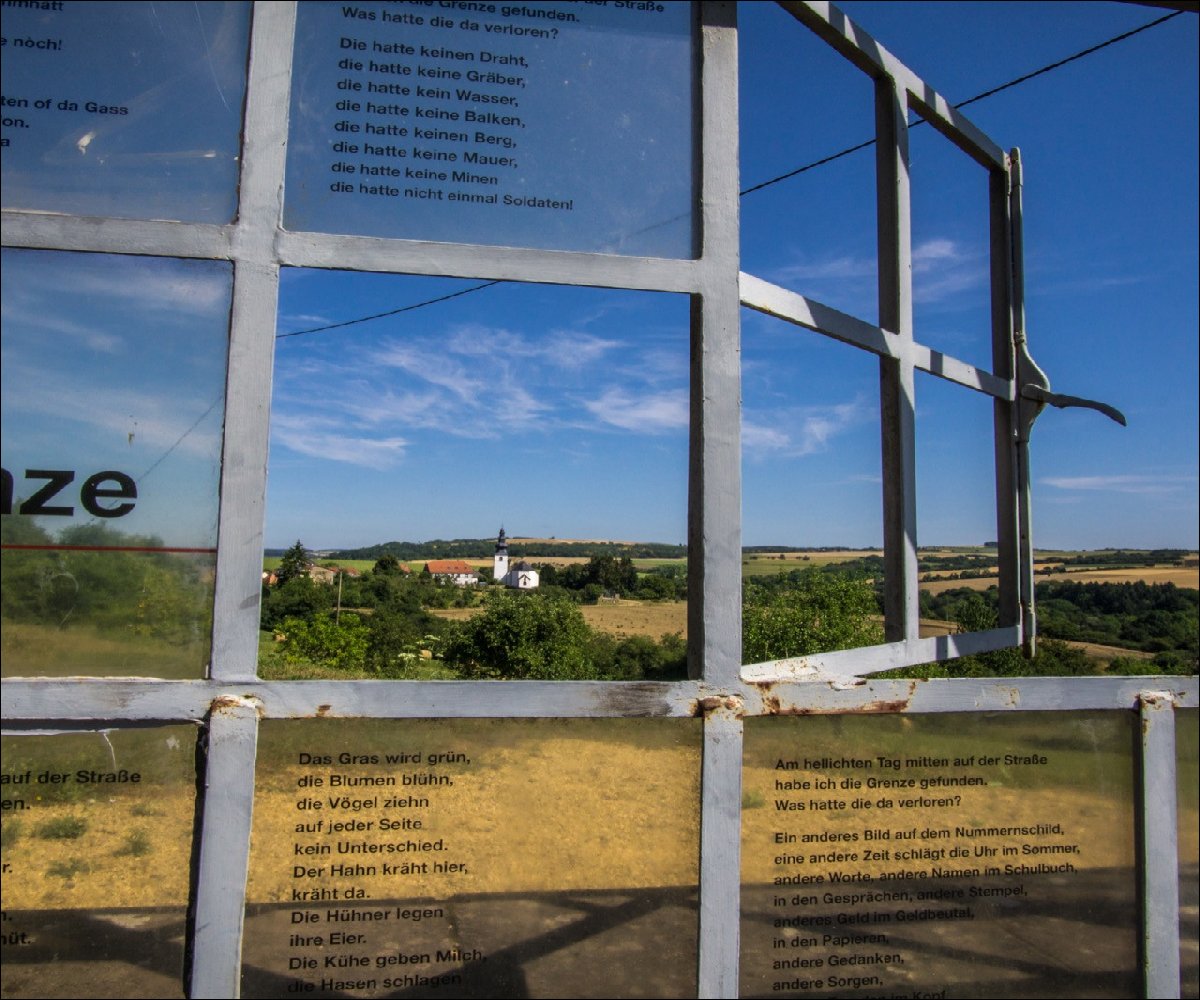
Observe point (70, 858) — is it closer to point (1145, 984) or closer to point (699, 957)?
point (699, 957)

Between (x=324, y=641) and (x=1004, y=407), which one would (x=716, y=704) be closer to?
(x=1004, y=407)

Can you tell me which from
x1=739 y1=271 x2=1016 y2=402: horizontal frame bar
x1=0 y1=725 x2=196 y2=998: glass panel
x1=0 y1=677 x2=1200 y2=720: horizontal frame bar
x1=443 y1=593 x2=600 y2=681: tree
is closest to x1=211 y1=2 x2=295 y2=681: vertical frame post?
x1=0 y1=677 x2=1200 y2=720: horizontal frame bar

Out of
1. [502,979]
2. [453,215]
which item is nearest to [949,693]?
[502,979]

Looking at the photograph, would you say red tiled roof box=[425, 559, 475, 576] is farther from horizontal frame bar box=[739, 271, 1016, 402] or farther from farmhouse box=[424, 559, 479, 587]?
horizontal frame bar box=[739, 271, 1016, 402]

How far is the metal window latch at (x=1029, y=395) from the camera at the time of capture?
3023mm

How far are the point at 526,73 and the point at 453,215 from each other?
37 centimetres

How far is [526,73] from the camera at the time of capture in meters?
1.80

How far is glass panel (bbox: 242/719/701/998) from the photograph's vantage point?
158cm

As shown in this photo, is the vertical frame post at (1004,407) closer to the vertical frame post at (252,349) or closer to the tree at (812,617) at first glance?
the vertical frame post at (252,349)

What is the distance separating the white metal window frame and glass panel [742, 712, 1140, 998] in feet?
0.23

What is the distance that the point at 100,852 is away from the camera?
1.48 m

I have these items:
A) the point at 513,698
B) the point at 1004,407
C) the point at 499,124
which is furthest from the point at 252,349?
the point at 1004,407

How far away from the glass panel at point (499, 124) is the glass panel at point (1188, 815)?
1.79m

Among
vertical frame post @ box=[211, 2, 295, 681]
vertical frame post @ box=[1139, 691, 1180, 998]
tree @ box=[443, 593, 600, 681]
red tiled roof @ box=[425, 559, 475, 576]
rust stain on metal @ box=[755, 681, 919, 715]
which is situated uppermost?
red tiled roof @ box=[425, 559, 475, 576]
